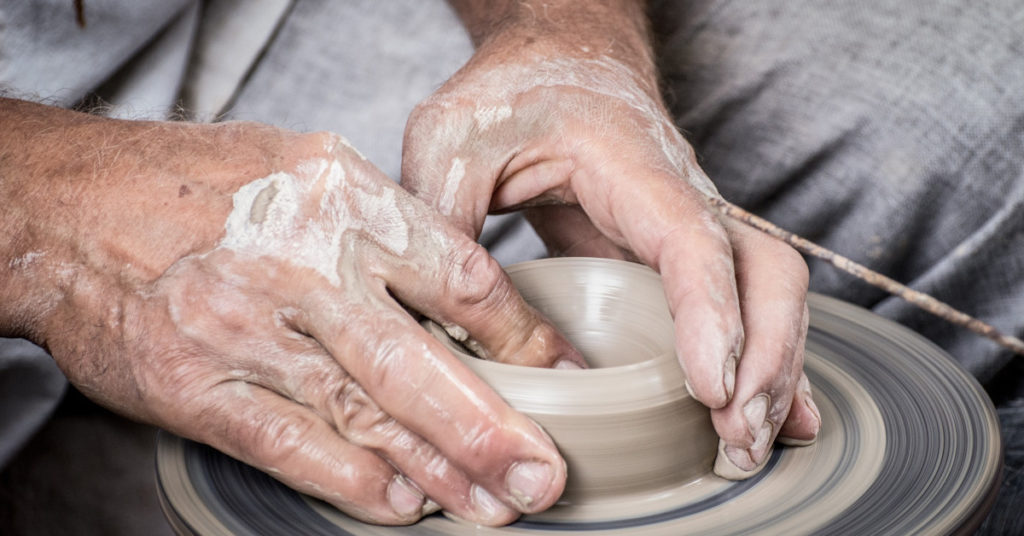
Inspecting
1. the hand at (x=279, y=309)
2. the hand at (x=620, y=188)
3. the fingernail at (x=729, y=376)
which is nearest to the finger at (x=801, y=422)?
the hand at (x=620, y=188)

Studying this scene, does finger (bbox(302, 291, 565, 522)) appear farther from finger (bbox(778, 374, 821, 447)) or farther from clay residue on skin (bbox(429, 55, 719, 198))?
clay residue on skin (bbox(429, 55, 719, 198))

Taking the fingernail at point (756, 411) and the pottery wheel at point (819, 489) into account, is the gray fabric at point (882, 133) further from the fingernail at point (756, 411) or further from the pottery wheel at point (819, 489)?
the fingernail at point (756, 411)

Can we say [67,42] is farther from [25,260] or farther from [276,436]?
[276,436]

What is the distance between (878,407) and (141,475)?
1.08 meters

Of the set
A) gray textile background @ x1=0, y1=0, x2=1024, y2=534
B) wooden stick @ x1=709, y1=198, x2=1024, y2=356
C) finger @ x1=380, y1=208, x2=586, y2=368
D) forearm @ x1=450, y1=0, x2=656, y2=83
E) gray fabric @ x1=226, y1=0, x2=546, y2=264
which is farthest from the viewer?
gray fabric @ x1=226, y1=0, x2=546, y2=264

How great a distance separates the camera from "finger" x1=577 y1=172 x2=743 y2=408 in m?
0.88

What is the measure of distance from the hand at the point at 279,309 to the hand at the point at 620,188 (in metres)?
0.17

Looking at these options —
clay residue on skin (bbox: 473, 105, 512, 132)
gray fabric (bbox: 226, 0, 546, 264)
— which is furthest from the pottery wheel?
gray fabric (bbox: 226, 0, 546, 264)

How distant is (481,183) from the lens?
1181 millimetres

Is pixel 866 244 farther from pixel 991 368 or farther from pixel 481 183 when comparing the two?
pixel 481 183

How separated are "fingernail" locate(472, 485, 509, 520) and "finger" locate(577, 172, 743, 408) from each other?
8.3 inches

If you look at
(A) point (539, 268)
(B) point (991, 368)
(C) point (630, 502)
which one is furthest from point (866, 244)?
(C) point (630, 502)

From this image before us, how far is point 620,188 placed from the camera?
108 centimetres

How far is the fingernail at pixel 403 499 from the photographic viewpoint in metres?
0.88
